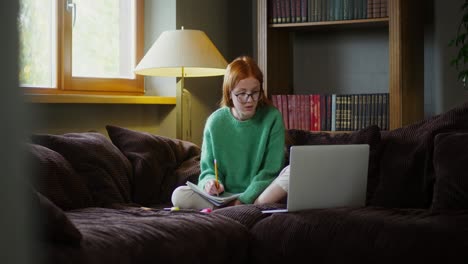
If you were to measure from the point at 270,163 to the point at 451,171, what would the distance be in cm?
70

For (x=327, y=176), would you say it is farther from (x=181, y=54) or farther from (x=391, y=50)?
(x=391, y=50)

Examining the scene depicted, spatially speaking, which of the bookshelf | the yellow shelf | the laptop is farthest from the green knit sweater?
the bookshelf

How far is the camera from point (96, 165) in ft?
Answer: 9.33

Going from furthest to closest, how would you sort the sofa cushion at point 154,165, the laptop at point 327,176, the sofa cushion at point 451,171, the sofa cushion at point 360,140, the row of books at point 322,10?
the row of books at point 322,10 → the sofa cushion at point 154,165 → the sofa cushion at point 360,140 → the sofa cushion at point 451,171 → the laptop at point 327,176

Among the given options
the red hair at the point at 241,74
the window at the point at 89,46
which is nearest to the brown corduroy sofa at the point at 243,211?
the red hair at the point at 241,74

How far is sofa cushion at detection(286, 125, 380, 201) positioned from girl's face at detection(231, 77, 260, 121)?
27 cm

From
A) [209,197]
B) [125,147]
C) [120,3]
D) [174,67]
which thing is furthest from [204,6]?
[209,197]

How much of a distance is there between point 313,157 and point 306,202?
182 mm

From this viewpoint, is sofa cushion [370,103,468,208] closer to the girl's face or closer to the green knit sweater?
the green knit sweater

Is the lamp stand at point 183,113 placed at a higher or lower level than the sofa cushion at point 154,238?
higher

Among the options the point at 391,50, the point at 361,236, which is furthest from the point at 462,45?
the point at 361,236

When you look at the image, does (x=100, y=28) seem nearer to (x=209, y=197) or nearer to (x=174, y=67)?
(x=174, y=67)

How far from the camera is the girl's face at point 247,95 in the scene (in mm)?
2949

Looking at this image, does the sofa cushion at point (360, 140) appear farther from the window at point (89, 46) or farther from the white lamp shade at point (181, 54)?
the window at point (89, 46)
